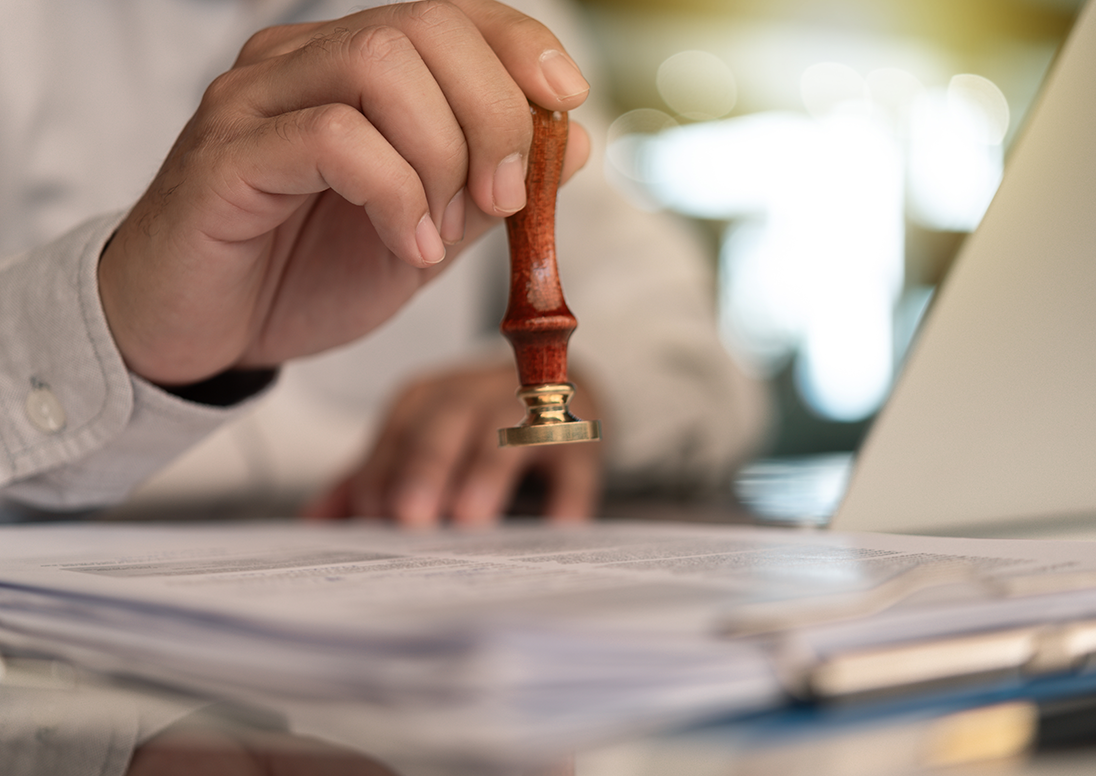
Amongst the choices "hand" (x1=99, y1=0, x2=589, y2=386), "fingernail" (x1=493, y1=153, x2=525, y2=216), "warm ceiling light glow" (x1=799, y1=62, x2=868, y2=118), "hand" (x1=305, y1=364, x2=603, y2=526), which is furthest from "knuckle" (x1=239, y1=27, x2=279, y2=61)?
"warm ceiling light glow" (x1=799, y1=62, x2=868, y2=118)

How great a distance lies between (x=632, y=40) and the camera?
2.78 m

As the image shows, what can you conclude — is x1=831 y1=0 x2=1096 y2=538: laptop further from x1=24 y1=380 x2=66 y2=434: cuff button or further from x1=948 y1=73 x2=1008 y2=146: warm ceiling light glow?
x1=948 y1=73 x2=1008 y2=146: warm ceiling light glow

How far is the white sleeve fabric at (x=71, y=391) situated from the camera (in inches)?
13.7

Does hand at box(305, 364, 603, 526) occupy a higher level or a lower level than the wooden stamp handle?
higher

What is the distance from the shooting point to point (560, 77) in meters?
0.27

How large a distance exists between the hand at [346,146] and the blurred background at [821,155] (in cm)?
261

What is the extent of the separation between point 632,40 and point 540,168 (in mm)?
2679

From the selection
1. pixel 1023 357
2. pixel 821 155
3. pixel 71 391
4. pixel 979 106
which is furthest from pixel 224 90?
pixel 979 106

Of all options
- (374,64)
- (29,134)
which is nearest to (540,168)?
(374,64)

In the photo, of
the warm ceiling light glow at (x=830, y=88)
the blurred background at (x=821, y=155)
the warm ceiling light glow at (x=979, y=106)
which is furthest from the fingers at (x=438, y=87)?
the warm ceiling light glow at (x=979, y=106)

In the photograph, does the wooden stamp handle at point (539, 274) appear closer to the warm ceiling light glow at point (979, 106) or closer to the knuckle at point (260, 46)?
the knuckle at point (260, 46)

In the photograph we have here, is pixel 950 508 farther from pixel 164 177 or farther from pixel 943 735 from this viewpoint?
pixel 164 177

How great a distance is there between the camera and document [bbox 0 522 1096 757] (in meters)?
0.13

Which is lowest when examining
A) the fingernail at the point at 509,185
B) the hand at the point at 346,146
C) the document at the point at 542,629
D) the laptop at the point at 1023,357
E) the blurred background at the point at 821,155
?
the document at the point at 542,629
